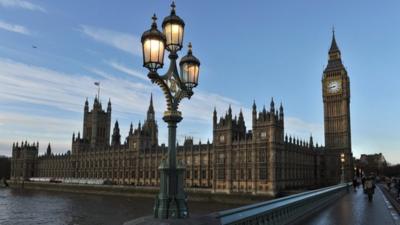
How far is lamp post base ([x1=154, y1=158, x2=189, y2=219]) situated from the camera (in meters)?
8.82

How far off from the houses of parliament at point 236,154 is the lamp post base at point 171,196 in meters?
65.9

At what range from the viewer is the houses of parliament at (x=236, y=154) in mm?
76188

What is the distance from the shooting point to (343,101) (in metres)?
106

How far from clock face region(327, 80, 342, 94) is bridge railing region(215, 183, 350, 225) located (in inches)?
3513

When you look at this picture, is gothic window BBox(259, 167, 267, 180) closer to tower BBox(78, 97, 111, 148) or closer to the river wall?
the river wall

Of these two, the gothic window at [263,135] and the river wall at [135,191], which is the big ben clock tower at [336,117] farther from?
the river wall at [135,191]

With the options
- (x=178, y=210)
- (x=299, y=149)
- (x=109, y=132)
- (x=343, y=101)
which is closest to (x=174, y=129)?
(x=178, y=210)

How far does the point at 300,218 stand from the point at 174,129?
11.3m

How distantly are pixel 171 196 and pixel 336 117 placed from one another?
346 ft

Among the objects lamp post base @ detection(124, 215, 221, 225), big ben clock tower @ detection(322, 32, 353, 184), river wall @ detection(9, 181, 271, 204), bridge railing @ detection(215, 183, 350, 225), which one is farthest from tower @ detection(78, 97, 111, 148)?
lamp post base @ detection(124, 215, 221, 225)

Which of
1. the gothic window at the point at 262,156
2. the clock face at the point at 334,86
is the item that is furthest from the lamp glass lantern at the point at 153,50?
the clock face at the point at 334,86

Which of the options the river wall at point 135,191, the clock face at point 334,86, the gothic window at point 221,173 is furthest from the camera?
the clock face at point 334,86

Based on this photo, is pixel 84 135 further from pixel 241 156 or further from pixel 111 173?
pixel 241 156

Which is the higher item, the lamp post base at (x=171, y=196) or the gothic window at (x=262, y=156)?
the gothic window at (x=262, y=156)
